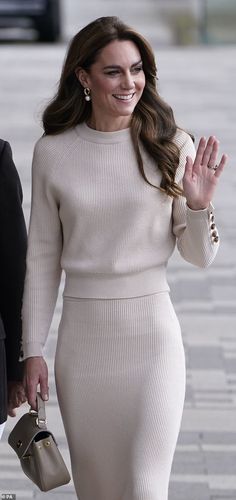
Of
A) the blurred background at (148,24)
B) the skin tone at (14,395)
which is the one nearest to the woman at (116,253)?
the skin tone at (14,395)

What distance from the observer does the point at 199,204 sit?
345cm

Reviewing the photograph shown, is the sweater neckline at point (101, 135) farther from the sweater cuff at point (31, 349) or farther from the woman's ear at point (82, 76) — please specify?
the sweater cuff at point (31, 349)

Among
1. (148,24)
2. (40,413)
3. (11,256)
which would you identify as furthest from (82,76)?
(148,24)

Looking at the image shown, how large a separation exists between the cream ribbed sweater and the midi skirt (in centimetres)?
6

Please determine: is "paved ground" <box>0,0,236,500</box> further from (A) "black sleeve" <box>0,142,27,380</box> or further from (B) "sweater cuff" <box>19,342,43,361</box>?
(B) "sweater cuff" <box>19,342,43,361</box>

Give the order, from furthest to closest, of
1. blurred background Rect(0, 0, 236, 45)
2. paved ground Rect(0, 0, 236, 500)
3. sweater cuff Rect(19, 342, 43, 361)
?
blurred background Rect(0, 0, 236, 45) < paved ground Rect(0, 0, 236, 500) < sweater cuff Rect(19, 342, 43, 361)

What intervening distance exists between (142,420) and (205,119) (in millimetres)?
10711

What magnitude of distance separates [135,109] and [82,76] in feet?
0.51

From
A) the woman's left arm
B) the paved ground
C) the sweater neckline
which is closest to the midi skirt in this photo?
the woman's left arm

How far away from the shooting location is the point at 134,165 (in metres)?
3.57

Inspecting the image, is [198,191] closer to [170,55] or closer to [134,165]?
[134,165]

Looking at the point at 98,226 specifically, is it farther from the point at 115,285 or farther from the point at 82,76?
the point at 82,76

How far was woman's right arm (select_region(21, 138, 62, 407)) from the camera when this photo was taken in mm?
3576

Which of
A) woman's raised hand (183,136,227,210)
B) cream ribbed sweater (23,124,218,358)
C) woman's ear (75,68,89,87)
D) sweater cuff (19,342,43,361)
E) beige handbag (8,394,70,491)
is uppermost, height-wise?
woman's ear (75,68,89,87)
